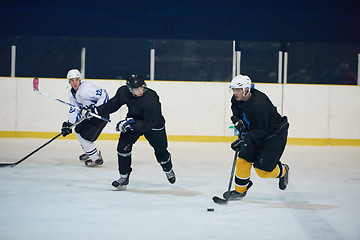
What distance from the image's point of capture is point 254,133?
405 cm

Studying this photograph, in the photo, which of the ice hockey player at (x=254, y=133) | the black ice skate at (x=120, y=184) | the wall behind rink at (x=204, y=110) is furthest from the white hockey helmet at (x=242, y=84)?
the wall behind rink at (x=204, y=110)

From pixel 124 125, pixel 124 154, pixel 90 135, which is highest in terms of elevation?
pixel 124 125

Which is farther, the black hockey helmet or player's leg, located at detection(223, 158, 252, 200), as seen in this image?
the black hockey helmet

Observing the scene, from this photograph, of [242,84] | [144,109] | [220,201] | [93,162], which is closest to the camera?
→ [242,84]

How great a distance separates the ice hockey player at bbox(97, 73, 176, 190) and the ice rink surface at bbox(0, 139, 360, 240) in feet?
0.75

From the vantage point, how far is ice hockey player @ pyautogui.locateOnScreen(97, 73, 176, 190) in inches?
175

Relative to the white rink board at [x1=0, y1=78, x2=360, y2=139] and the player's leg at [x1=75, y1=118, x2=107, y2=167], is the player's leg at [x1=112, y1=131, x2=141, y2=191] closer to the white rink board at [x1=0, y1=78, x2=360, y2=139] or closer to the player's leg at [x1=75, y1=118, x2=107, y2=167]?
the player's leg at [x1=75, y1=118, x2=107, y2=167]

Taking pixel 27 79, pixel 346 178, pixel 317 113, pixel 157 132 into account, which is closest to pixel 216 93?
pixel 317 113

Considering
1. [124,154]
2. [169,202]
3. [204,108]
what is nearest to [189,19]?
[204,108]

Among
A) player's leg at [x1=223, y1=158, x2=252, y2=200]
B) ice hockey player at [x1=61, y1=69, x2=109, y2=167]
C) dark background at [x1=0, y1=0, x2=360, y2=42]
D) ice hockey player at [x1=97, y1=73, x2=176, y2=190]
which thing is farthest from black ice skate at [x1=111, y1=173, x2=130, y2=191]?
dark background at [x1=0, y1=0, x2=360, y2=42]

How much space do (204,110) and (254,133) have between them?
4.61 meters

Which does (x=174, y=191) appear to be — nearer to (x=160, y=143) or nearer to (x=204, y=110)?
(x=160, y=143)

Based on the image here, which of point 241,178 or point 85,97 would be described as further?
point 85,97

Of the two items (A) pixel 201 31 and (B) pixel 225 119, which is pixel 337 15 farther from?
(B) pixel 225 119
